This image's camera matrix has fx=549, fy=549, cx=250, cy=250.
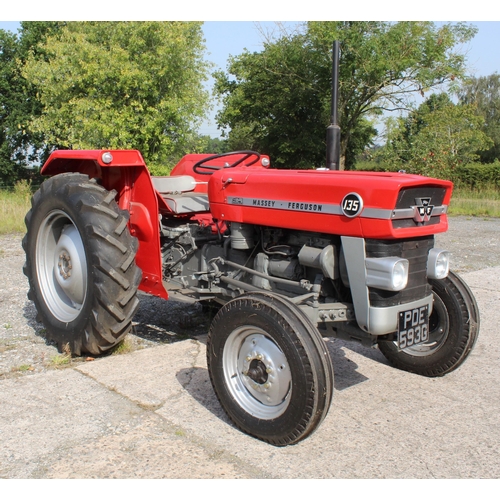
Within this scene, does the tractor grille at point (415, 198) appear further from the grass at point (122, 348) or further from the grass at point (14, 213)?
the grass at point (14, 213)

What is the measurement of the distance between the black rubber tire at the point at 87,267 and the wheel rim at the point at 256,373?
3.40ft

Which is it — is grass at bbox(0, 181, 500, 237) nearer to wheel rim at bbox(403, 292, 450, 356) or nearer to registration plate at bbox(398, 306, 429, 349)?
wheel rim at bbox(403, 292, 450, 356)

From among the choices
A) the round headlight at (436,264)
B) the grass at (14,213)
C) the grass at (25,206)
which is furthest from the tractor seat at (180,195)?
the grass at (14,213)

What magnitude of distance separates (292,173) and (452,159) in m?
17.6

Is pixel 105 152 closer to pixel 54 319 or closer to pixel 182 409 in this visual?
pixel 54 319

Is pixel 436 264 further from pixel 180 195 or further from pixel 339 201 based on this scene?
pixel 180 195

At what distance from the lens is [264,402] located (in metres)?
2.96

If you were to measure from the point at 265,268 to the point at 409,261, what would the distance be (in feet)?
3.06

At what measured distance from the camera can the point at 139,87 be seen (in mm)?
15719

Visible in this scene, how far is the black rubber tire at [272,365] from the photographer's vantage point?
2.63 m

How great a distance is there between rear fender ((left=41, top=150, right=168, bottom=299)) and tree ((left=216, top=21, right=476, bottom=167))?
63.1 feet

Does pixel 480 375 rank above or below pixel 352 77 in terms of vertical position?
below
